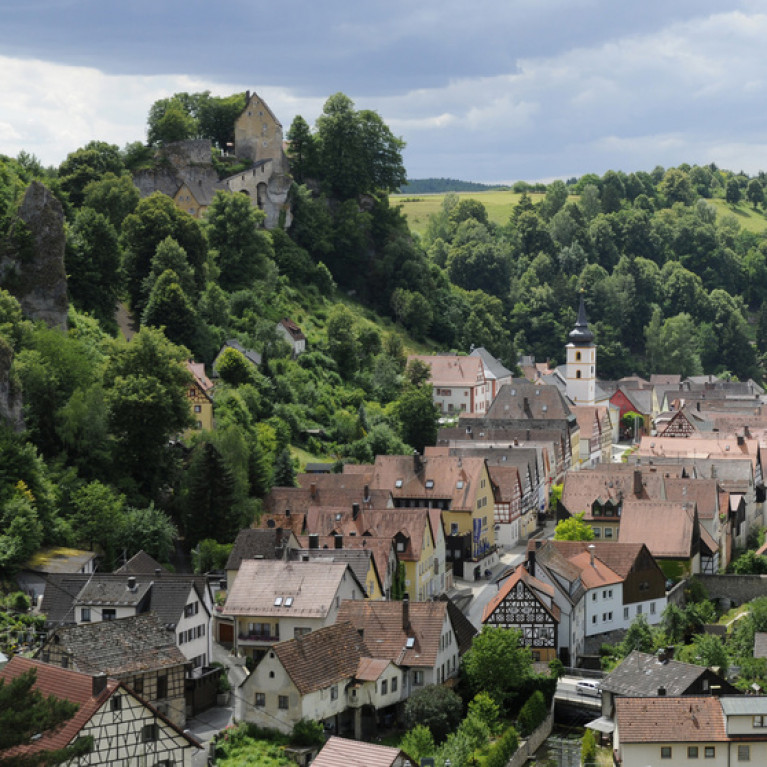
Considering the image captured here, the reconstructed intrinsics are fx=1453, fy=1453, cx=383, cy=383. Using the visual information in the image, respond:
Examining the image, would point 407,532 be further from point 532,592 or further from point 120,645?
point 120,645

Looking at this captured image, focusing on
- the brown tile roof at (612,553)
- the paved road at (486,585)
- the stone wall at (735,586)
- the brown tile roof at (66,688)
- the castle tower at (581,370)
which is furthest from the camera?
the castle tower at (581,370)

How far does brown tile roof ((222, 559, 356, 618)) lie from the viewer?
51938mm

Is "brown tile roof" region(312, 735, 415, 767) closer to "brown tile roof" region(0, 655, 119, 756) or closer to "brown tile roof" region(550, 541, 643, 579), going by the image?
"brown tile roof" region(0, 655, 119, 756)

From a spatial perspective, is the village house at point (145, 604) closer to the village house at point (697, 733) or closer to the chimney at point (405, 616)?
the chimney at point (405, 616)

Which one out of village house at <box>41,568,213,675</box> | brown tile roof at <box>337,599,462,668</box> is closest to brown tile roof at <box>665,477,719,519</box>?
brown tile roof at <box>337,599,462,668</box>

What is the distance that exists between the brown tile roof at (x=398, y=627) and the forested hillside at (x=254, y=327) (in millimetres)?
13461

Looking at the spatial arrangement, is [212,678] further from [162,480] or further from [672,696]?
[162,480]

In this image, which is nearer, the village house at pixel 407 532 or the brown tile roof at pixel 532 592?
the brown tile roof at pixel 532 592

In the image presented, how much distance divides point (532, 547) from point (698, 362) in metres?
102

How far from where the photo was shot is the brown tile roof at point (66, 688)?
37.1 metres

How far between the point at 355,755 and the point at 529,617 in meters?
16.1

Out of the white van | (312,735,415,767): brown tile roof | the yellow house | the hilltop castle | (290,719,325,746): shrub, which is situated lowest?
the white van

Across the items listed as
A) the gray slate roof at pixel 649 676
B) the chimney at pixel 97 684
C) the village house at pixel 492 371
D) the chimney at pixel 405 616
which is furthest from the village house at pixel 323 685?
the village house at pixel 492 371

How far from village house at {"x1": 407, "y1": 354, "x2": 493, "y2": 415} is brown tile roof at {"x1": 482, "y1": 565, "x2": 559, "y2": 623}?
50.4m
